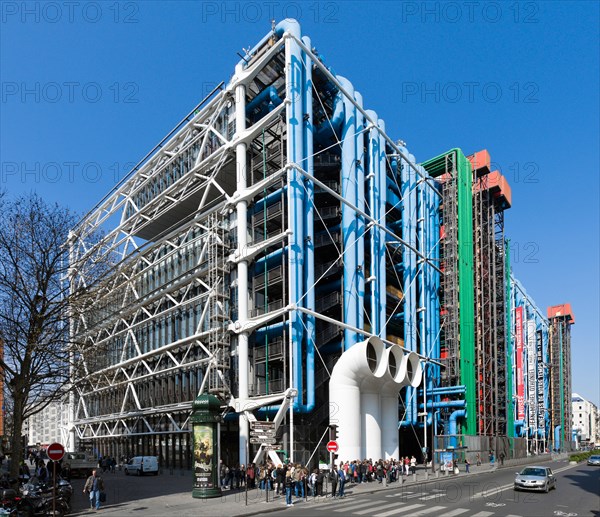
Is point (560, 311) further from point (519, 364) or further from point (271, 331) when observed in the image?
point (271, 331)

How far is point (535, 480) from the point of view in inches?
1129

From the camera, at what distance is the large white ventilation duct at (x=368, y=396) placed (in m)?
37.0

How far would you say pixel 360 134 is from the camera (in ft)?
157

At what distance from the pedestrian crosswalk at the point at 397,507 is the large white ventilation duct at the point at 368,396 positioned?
899 cm

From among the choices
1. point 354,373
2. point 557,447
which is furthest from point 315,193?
point 557,447

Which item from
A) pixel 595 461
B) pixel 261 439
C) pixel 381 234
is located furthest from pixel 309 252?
pixel 595 461

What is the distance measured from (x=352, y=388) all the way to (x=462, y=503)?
13.9m

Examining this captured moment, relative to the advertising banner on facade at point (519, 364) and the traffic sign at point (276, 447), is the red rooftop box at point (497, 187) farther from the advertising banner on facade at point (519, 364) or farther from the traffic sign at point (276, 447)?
the traffic sign at point (276, 447)

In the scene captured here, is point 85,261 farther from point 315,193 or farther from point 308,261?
point 315,193

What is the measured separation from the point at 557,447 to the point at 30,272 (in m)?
110

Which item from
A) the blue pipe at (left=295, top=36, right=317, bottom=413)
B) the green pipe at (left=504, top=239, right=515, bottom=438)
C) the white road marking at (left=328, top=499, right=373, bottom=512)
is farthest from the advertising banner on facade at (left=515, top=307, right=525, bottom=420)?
the white road marking at (left=328, top=499, right=373, bottom=512)

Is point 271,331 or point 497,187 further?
point 497,187

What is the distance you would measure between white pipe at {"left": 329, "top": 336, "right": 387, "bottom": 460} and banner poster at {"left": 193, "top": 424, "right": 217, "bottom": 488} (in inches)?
472

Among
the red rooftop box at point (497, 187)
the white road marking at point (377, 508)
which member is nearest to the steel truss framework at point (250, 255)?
the white road marking at point (377, 508)
